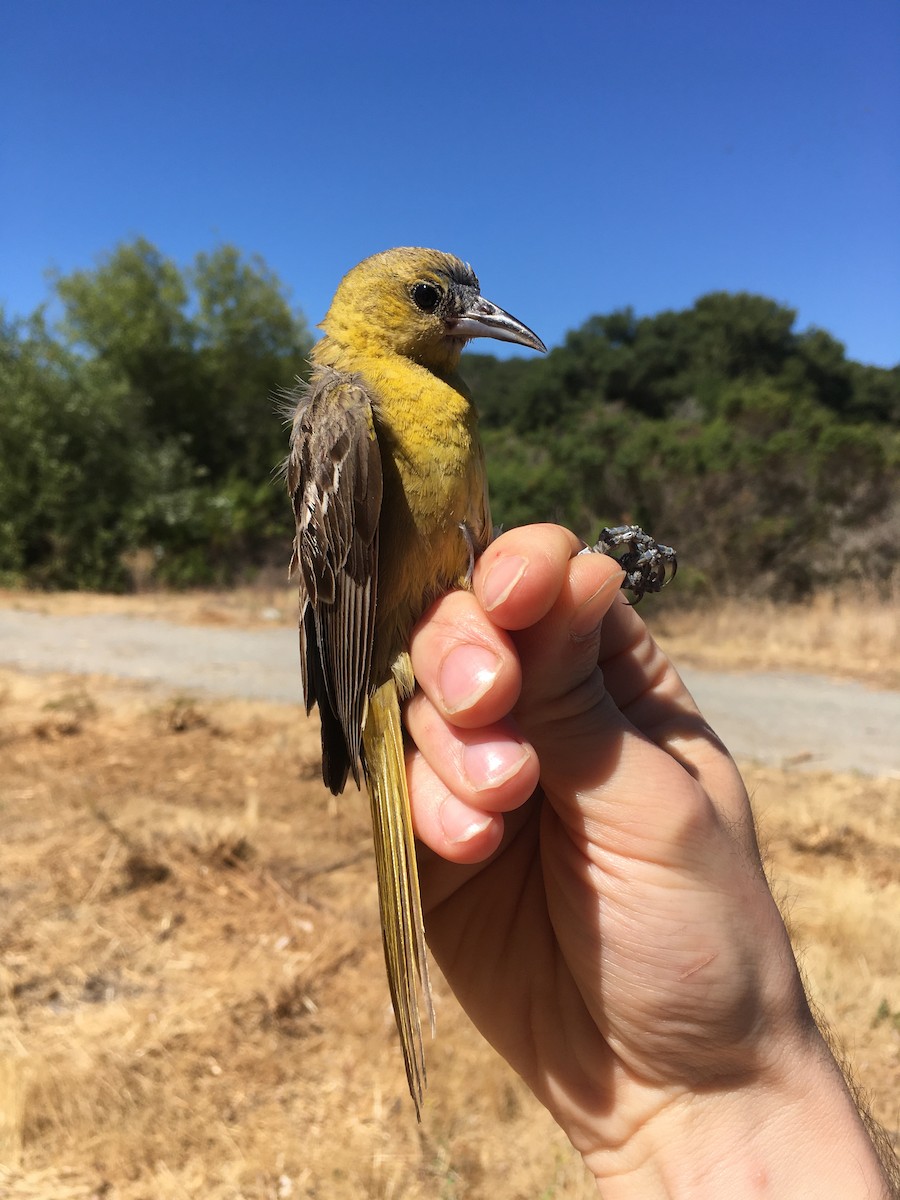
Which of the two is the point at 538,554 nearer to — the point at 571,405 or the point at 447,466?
the point at 447,466

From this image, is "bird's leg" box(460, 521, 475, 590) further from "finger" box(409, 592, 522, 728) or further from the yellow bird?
"finger" box(409, 592, 522, 728)

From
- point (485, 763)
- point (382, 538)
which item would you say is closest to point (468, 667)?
point (485, 763)

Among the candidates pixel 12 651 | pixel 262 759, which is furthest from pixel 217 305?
pixel 262 759

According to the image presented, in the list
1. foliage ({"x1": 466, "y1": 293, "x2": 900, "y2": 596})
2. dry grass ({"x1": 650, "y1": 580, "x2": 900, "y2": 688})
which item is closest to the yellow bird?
dry grass ({"x1": 650, "y1": 580, "x2": 900, "y2": 688})

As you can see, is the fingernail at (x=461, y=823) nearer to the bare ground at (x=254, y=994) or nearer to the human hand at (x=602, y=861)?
the human hand at (x=602, y=861)

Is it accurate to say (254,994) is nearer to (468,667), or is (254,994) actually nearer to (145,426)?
(468,667)

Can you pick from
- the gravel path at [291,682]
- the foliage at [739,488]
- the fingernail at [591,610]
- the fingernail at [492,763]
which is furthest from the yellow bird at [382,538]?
the foliage at [739,488]
